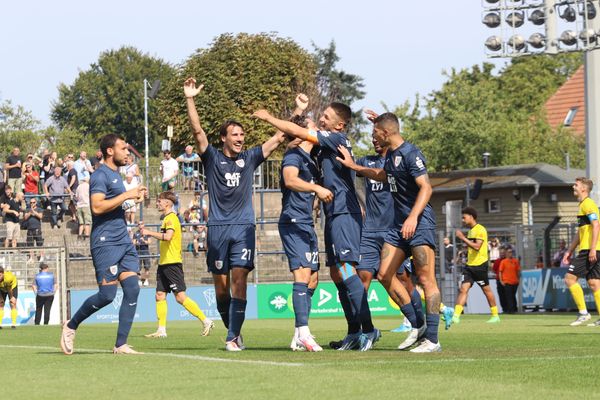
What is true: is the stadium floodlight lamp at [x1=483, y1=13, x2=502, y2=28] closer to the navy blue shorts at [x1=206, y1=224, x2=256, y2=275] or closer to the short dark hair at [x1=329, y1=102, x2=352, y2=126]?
the short dark hair at [x1=329, y1=102, x2=352, y2=126]

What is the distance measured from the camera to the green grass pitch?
8805 mm

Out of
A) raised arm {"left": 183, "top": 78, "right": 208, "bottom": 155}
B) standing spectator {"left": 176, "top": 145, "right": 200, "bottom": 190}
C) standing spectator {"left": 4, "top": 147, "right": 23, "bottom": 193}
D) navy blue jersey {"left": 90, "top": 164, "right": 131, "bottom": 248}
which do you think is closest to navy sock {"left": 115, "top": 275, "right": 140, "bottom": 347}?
navy blue jersey {"left": 90, "top": 164, "right": 131, "bottom": 248}

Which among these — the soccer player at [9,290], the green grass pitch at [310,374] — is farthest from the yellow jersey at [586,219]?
the soccer player at [9,290]

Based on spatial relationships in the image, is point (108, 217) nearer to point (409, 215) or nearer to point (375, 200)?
point (409, 215)

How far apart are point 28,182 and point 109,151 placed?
26251 mm

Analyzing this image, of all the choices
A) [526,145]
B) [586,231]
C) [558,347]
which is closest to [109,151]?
[558,347]

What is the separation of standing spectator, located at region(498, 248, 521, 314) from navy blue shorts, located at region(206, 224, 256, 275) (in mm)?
20341

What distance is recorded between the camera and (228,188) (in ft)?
44.0

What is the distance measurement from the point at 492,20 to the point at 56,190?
1367 cm

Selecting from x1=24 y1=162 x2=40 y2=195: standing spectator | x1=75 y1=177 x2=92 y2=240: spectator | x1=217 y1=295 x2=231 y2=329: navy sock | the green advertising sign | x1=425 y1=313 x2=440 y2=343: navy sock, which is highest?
x1=24 y1=162 x2=40 y2=195: standing spectator

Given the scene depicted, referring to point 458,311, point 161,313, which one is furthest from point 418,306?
point 458,311

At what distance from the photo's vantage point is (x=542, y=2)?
36844mm

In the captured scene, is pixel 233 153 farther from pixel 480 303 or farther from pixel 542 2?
pixel 542 2

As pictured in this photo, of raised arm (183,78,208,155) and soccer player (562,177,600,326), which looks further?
soccer player (562,177,600,326)
